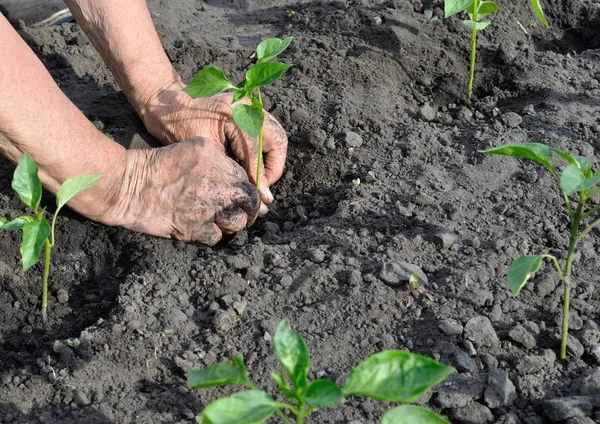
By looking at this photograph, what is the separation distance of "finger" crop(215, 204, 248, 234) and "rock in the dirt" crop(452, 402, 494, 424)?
1.10 m

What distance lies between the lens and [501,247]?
2.49m

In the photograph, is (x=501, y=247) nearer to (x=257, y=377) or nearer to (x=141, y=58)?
(x=257, y=377)

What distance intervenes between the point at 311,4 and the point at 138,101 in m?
1.43

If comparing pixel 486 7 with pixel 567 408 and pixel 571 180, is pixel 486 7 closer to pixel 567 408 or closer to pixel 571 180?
pixel 571 180

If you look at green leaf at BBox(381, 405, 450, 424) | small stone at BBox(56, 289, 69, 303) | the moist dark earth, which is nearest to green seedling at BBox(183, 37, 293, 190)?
the moist dark earth

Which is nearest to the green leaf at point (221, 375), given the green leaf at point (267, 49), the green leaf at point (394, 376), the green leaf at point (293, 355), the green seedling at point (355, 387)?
the green seedling at point (355, 387)

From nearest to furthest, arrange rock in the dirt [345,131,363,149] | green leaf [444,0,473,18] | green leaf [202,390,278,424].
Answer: green leaf [202,390,278,424] < green leaf [444,0,473,18] < rock in the dirt [345,131,363,149]

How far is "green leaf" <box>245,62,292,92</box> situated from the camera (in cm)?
245

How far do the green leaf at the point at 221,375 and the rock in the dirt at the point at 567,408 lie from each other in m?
0.83

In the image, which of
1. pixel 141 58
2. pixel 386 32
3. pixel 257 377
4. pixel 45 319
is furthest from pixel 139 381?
pixel 386 32

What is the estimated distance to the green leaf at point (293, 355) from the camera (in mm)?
1617

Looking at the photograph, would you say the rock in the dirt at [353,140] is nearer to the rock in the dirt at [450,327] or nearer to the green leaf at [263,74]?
the green leaf at [263,74]

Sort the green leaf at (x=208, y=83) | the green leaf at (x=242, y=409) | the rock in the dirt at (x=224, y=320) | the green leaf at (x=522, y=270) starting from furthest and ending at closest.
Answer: the green leaf at (x=208, y=83) → the rock in the dirt at (x=224, y=320) → the green leaf at (x=522, y=270) → the green leaf at (x=242, y=409)

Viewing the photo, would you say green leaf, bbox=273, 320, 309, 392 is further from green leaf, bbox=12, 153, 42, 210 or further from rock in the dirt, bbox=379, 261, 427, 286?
green leaf, bbox=12, 153, 42, 210
